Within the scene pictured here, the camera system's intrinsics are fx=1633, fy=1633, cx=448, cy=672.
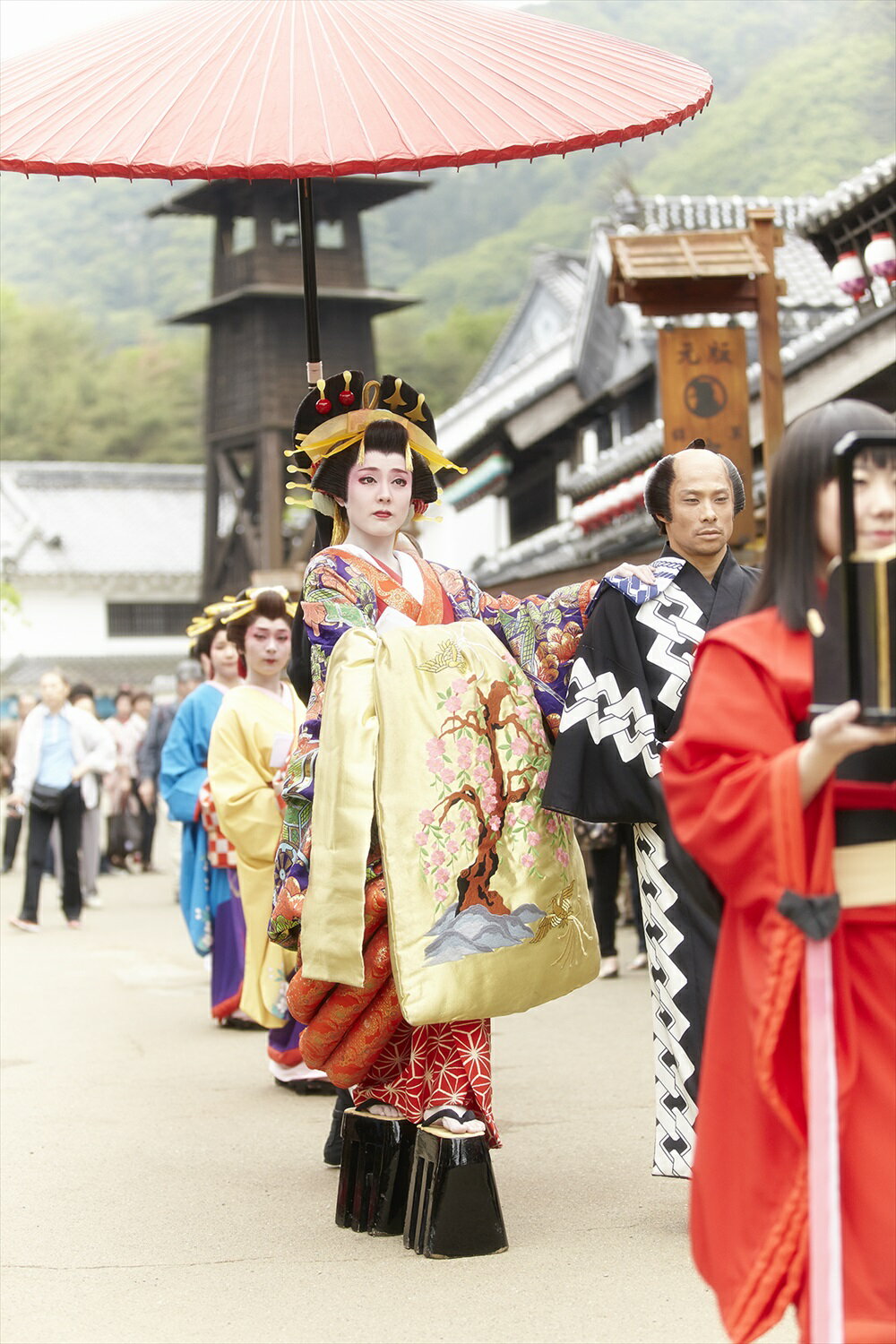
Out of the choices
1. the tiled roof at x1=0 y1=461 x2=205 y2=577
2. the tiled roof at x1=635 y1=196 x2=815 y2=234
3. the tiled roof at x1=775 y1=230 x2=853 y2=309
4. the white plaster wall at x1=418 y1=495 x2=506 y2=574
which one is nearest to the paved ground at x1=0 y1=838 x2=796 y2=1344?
the tiled roof at x1=775 y1=230 x2=853 y2=309

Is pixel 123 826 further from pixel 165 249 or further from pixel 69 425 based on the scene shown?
pixel 165 249

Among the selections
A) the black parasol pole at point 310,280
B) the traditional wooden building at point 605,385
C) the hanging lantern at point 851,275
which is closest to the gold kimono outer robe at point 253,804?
the black parasol pole at point 310,280

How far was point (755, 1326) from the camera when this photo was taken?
8.30 feet

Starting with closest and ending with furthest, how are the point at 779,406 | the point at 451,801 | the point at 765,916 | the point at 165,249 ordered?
the point at 765,916 → the point at 451,801 → the point at 779,406 → the point at 165,249

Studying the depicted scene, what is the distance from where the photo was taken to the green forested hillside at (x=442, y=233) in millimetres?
41906

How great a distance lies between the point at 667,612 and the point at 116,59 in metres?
2.27

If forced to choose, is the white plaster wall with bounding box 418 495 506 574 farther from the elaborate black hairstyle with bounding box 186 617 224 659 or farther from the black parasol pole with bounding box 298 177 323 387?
the black parasol pole with bounding box 298 177 323 387

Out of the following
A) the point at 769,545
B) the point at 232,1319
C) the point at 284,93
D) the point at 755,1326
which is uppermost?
the point at 284,93

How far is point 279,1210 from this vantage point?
4.86 metres

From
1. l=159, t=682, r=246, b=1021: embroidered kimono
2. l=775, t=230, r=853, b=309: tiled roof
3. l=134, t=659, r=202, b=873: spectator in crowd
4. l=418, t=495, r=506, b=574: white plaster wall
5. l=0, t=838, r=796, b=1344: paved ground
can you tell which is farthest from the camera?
l=418, t=495, r=506, b=574: white plaster wall

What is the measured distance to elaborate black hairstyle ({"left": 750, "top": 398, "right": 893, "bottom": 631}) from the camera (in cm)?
255

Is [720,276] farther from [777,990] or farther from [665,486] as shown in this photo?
[777,990]

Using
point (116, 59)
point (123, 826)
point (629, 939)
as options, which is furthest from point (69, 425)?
point (116, 59)

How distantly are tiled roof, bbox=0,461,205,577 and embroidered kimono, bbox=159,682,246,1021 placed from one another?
39097 millimetres
